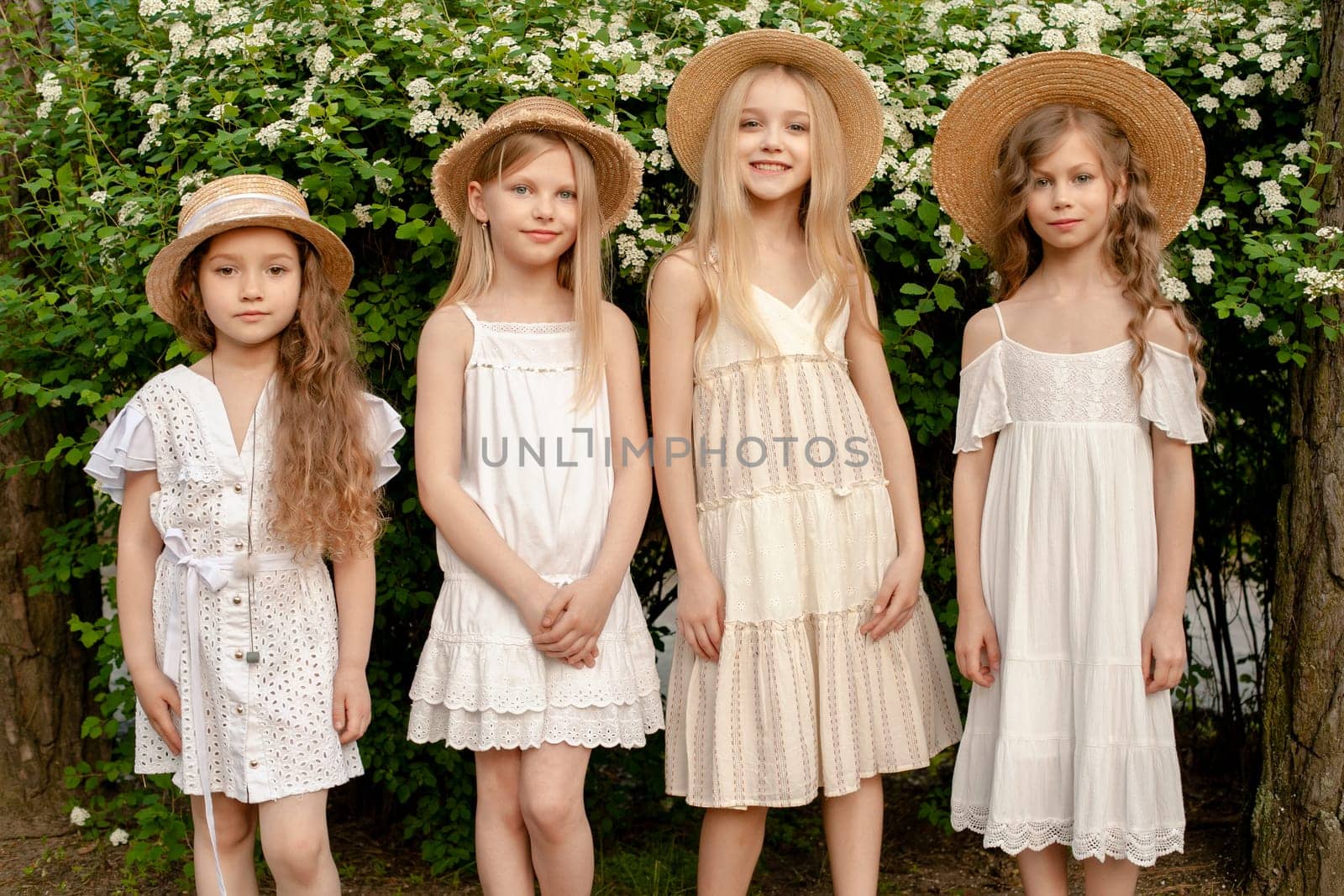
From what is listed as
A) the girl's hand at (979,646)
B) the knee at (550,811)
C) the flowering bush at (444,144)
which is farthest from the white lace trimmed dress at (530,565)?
the girl's hand at (979,646)

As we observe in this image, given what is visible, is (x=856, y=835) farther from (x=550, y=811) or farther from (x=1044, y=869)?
(x=550, y=811)

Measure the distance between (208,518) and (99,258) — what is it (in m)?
0.98

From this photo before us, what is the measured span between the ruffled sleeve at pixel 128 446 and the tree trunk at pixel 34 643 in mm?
1254

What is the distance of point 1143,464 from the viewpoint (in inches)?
105

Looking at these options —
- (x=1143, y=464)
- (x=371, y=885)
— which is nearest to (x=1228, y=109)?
(x=1143, y=464)

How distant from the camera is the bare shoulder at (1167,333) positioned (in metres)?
2.67

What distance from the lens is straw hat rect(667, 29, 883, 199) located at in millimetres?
2838

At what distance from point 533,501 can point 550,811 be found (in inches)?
25.8

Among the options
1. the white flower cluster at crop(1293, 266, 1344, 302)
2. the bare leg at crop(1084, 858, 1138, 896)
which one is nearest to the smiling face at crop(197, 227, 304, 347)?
the bare leg at crop(1084, 858, 1138, 896)

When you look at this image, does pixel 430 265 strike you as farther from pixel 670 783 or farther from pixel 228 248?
pixel 670 783

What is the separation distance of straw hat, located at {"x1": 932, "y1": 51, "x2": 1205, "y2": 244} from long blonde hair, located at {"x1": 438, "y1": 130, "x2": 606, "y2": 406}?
83 centimetres

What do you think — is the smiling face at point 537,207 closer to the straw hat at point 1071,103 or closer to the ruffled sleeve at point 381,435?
the ruffled sleeve at point 381,435

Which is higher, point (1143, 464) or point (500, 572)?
point (1143, 464)

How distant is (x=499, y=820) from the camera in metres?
2.71
